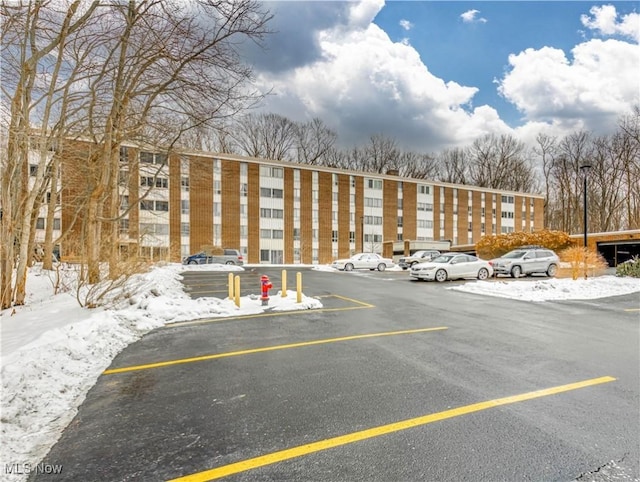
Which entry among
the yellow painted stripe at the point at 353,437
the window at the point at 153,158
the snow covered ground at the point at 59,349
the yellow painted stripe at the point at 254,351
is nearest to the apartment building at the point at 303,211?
the window at the point at 153,158

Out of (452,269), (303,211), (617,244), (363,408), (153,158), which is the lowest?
(363,408)

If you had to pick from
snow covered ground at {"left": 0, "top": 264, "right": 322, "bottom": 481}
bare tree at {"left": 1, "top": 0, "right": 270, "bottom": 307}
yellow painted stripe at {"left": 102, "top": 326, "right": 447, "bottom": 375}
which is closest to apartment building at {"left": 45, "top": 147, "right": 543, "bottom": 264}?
bare tree at {"left": 1, "top": 0, "right": 270, "bottom": 307}

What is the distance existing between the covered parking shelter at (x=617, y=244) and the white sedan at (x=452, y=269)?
45.8 feet

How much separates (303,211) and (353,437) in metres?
42.6

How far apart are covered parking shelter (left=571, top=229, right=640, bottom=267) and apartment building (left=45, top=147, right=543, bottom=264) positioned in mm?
25344

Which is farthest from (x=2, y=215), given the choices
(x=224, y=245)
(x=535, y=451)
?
(x=224, y=245)

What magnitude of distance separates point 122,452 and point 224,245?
39480 millimetres

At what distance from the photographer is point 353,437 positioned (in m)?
2.90

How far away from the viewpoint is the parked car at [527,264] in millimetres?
18891

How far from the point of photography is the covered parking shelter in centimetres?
2409

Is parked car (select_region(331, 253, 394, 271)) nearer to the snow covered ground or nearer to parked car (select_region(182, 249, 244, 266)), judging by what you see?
parked car (select_region(182, 249, 244, 266))

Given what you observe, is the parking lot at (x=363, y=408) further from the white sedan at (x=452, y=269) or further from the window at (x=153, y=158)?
the white sedan at (x=452, y=269)

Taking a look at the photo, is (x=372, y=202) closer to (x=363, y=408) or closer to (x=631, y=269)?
(x=631, y=269)

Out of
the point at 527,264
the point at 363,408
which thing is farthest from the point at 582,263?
the point at 363,408
